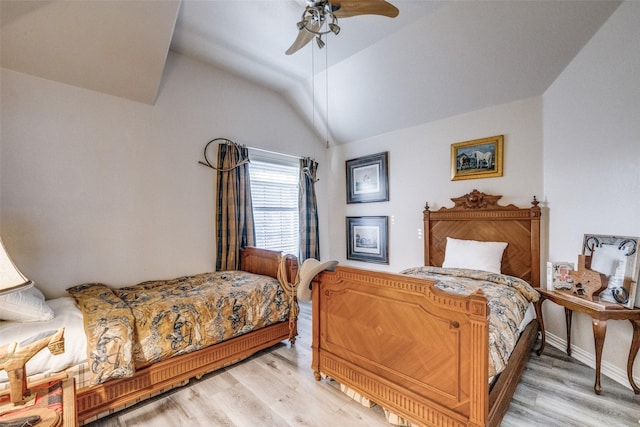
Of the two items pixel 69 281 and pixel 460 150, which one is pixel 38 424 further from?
pixel 460 150

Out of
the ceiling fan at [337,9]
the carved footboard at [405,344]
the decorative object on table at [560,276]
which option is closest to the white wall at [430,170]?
the decorative object on table at [560,276]

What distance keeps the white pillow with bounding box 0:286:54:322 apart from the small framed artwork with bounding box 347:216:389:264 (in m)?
3.48

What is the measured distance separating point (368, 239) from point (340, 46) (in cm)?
259

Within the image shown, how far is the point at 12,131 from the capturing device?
214cm

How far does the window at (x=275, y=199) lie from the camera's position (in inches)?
147

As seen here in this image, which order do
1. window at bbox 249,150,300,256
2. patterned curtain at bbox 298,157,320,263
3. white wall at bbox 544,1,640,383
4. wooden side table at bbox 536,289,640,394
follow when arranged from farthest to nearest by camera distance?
patterned curtain at bbox 298,157,320,263, window at bbox 249,150,300,256, white wall at bbox 544,1,640,383, wooden side table at bbox 536,289,640,394

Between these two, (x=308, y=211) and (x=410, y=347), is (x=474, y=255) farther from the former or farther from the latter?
(x=308, y=211)

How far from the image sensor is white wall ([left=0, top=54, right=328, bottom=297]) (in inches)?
86.0

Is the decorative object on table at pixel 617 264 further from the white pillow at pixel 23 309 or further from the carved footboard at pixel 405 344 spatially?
the white pillow at pixel 23 309

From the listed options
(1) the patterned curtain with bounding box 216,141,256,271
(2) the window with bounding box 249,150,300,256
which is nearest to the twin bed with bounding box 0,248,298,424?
(1) the patterned curtain with bounding box 216,141,256,271

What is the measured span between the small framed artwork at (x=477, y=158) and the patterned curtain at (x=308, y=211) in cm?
199

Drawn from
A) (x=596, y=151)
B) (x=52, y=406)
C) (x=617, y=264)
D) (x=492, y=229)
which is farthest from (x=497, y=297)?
(x=52, y=406)

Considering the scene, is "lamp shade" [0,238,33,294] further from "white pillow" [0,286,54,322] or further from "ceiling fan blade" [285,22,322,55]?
"ceiling fan blade" [285,22,322,55]

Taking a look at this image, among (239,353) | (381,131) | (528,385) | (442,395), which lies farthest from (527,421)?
(381,131)
